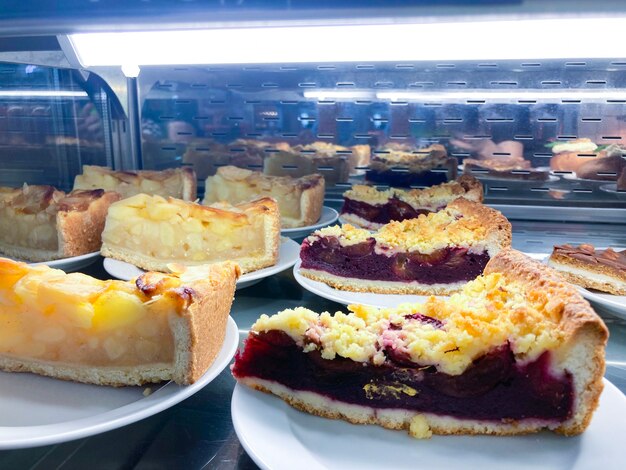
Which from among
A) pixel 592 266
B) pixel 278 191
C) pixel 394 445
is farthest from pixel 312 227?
pixel 394 445

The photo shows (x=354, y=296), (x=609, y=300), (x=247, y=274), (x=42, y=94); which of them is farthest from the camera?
(x=42, y=94)

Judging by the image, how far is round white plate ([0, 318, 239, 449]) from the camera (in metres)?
0.91

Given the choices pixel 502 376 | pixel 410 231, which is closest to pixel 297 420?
pixel 502 376

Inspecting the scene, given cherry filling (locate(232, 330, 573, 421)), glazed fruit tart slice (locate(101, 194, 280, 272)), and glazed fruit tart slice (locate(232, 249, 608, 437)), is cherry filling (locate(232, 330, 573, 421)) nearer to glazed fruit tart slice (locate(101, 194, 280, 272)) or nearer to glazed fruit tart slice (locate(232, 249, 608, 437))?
glazed fruit tart slice (locate(232, 249, 608, 437))

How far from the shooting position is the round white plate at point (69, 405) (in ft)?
2.98

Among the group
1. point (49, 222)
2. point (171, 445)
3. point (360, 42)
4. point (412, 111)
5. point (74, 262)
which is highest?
point (360, 42)

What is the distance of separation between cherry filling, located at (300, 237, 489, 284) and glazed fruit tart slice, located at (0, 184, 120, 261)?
2.40 feet

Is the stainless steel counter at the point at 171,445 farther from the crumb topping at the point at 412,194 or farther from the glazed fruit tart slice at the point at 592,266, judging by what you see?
the crumb topping at the point at 412,194

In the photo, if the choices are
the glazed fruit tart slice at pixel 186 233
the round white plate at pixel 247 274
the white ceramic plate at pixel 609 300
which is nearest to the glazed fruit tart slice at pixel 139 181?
the glazed fruit tart slice at pixel 186 233

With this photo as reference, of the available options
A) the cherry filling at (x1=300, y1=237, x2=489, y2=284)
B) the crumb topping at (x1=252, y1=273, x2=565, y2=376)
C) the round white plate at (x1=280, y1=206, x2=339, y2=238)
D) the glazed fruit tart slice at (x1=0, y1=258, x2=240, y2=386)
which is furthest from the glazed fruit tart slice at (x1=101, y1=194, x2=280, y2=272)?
the crumb topping at (x1=252, y1=273, x2=565, y2=376)

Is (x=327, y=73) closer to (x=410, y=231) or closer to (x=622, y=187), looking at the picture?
(x=410, y=231)

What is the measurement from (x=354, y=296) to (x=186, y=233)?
1.99ft

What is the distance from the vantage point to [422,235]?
175cm

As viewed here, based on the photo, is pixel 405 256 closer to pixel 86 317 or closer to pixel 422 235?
pixel 422 235
